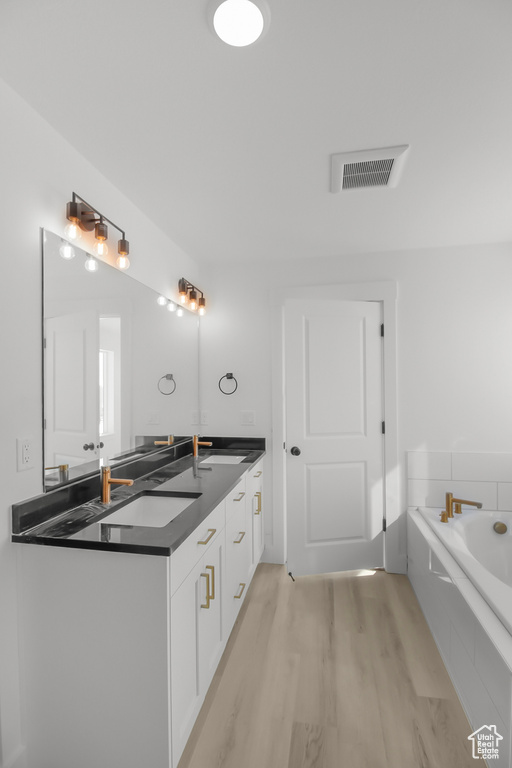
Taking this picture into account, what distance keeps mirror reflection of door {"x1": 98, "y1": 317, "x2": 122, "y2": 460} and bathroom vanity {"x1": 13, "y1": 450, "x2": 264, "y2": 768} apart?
51 centimetres

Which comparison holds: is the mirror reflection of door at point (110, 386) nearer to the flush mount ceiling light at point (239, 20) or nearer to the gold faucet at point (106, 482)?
the gold faucet at point (106, 482)

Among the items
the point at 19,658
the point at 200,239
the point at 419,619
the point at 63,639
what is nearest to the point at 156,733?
the point at 63,639

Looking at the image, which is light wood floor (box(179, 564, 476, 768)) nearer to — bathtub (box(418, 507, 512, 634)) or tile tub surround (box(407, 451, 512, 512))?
bathtub (box(418, 507, 512, 634))

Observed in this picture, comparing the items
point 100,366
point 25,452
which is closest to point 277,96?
point 100,366

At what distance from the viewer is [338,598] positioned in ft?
8.74

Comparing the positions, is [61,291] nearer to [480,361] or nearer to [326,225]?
[326,225]

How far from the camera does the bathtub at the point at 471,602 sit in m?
1.41

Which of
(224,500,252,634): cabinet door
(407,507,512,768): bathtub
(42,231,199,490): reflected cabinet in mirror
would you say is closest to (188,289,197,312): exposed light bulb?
(42,231,199,490): reflected cabinet in mirror

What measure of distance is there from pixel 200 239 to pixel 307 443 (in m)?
1.65

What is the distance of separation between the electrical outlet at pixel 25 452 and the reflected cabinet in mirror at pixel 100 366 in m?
0.06

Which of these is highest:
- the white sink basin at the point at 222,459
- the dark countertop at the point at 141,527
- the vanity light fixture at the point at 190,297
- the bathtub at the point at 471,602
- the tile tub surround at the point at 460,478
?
the vanity light fixture at the point at 190,297

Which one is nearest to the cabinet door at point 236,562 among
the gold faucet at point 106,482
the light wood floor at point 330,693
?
the light wood floor at point 330,693

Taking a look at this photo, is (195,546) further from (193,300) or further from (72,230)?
(193,300)

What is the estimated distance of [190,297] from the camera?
2961mm
